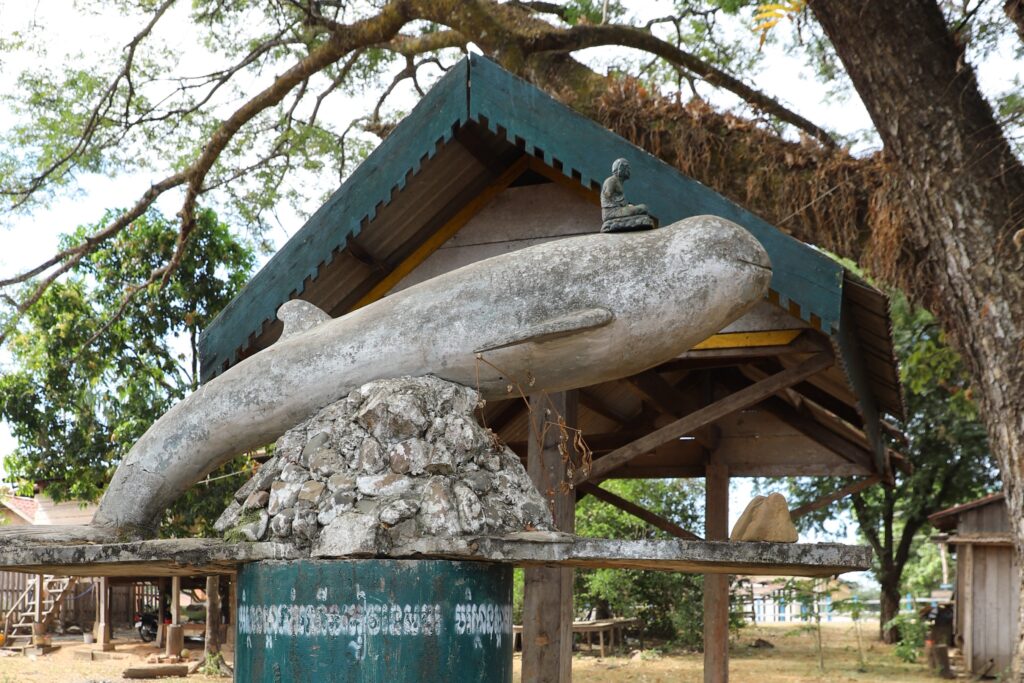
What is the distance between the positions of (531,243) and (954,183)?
2922mm

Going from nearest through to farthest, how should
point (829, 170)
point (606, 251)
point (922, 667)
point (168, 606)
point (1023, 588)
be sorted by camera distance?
point (606, 251)
point (1023, 588)
point (829, 170)
point (922, 667)
point (168, 606)

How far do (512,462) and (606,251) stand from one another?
941 mm

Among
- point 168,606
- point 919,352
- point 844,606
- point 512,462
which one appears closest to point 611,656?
point 844,606

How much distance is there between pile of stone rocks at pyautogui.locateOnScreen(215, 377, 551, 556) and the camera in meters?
4.20

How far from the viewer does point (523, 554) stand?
161 inches

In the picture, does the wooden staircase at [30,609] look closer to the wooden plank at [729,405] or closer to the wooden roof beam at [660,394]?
the wooden roof beam at [660,394]

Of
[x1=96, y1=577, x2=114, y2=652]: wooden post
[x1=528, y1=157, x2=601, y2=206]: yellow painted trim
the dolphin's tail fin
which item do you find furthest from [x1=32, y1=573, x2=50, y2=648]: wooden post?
the dolphin's tail fin

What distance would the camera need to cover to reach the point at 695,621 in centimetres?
2123

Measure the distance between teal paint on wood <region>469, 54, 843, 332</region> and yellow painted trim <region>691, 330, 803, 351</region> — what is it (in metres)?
0.74

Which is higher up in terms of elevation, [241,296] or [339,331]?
[241,296]

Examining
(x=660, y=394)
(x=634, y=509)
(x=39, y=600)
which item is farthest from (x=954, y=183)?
(x=39, y=600)

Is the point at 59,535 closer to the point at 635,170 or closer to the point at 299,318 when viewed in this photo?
the point at 299,318

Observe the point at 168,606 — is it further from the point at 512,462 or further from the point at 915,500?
the point at 512,462

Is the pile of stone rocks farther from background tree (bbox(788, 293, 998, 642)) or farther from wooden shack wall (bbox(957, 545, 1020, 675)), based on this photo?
background tree (bbox(788, 293, 998, 642))
